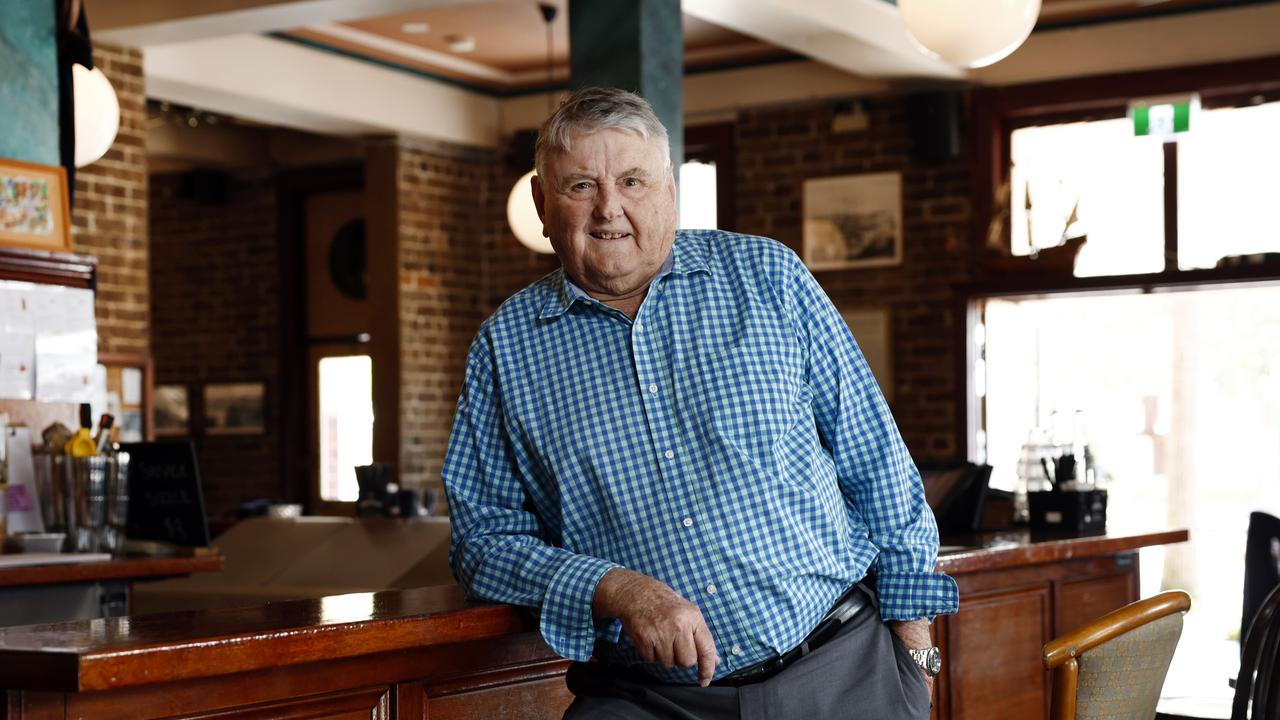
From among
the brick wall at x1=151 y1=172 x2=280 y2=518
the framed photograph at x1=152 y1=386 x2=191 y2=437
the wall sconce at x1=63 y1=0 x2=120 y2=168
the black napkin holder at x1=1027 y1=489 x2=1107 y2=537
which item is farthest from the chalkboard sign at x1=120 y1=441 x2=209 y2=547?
the framed photograph at x1=152 y1=386 x2=191 y2=437

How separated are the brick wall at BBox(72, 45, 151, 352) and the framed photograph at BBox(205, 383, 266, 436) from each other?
3378 mm

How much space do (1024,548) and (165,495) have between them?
2.81m

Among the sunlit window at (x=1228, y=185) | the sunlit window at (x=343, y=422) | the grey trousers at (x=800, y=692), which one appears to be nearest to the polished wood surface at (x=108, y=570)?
the grey trousers at (x=800, y=692)

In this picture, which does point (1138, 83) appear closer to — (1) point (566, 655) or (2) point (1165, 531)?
(2) point (1165, 531)

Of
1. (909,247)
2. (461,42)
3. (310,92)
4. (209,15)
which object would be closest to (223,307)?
(310,92)

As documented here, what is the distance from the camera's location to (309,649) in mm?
1925

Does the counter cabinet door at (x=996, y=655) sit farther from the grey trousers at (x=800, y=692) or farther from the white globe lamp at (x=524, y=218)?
the white globe lamp at (x=524, y=218)

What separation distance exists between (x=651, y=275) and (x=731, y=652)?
0.54 metres

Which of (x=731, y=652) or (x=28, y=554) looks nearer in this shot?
(x=731, y=652)

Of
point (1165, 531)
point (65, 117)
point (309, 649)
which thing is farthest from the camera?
point (65, 117)

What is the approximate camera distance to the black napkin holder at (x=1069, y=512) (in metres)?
4.32

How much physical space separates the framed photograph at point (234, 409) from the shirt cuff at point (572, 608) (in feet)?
30.5

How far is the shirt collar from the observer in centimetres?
215

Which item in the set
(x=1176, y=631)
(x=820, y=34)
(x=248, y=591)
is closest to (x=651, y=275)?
(x=1176, y=631)
